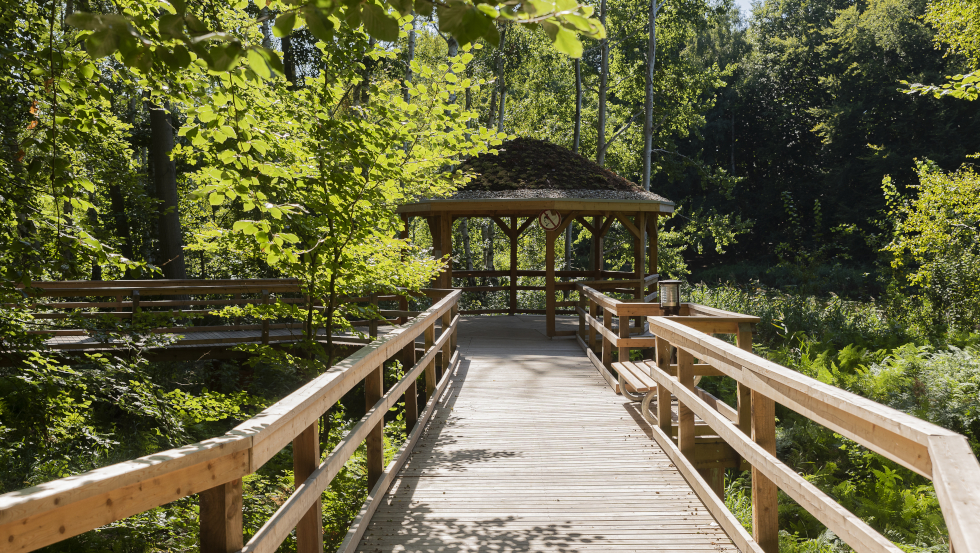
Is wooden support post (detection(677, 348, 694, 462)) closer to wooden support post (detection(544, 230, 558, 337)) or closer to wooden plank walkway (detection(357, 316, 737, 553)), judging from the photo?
wooden plank walkway (detection(357, 316, 737, 553))

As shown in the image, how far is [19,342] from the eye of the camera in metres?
4.31

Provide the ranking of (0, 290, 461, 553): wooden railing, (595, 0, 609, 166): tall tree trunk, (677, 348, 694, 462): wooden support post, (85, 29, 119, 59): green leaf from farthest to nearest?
(595, 0, 609, 166): tall tree trunk → (677, 348, 694, 462): wooden support post → (85, 29, 119, 59): green leaf → (0, 290, 461, 553): wooden railing

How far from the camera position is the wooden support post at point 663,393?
16.4 ft

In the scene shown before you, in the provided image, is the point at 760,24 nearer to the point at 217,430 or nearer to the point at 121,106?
the point at 121,106

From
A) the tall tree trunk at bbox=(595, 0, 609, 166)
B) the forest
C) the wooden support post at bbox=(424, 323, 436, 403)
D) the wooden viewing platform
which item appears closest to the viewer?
the wooden viewing platform

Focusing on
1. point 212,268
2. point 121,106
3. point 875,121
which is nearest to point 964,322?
point 212,268

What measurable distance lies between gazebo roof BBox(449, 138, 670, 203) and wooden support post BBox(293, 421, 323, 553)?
8.86 m

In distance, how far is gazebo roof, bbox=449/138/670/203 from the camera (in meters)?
11.5

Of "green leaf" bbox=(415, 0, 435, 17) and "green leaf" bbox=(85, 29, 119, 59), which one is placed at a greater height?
"green leaf" bbox=(415, 0, 435, 17)

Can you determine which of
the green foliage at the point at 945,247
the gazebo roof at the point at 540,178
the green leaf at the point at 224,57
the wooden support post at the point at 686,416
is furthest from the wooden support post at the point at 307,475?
the green foliage at the point at 945,247

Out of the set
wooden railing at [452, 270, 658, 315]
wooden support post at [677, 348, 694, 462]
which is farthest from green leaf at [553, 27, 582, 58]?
wooden railing at [452, 270, 658, 315]

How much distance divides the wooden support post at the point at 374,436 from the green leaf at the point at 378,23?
2432mm

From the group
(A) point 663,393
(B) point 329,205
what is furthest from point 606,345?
Result: (B) point 329,205

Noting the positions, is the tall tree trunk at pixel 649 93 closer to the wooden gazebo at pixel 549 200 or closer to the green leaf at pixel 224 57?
the wooden gazebo at pixel 549 200
